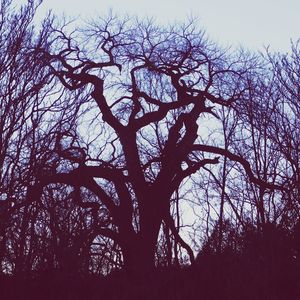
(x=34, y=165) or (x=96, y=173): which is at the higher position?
(x=96, y=173)

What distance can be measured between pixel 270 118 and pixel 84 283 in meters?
8.66

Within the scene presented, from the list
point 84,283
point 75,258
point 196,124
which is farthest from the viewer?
point 196,124

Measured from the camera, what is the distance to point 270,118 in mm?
16391

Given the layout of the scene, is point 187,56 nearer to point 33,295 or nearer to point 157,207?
point 157,207

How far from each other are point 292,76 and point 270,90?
3.92 meters

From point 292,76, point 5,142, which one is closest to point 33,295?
point 5,142

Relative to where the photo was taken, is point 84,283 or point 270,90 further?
point 270,90

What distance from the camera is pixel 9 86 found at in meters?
8.94

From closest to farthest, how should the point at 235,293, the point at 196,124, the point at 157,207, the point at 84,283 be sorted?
the point at 235,293, the point at 84,283, the point at 157,207, the point at 196,124

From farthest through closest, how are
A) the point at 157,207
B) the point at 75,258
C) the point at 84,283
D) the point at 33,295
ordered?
the point at 157,207 → the point at 75,258 → the point at 84,283 → the point at 33,295

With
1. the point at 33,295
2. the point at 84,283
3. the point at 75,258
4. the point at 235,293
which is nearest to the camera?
the point at 235,293

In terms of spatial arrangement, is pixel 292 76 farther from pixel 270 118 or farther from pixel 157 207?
pixel 157 207

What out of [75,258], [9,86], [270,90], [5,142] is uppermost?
[270,90]

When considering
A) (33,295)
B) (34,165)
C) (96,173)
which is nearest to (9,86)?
(34,165)
